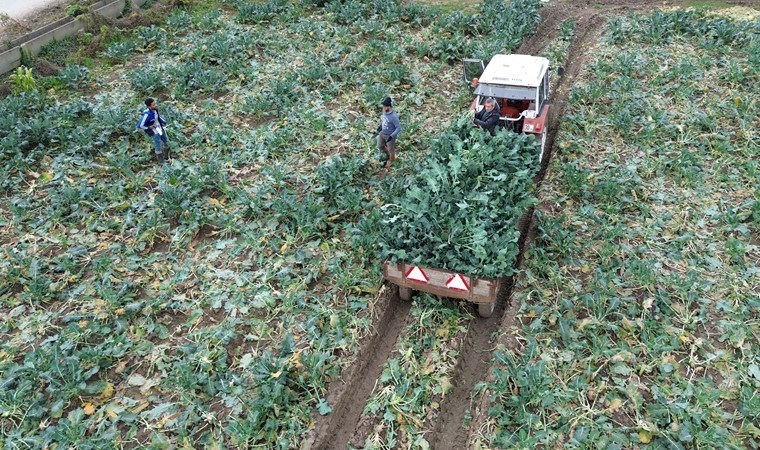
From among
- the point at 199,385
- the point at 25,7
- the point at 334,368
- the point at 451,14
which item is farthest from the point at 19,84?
the point at 451,14

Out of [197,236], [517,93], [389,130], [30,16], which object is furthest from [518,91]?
[30,16]

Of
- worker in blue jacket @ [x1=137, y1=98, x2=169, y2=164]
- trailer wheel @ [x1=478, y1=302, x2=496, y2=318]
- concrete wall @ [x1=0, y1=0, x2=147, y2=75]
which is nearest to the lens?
trailer wheel @ [x1=478, y1=302, x2=496, y2=318]

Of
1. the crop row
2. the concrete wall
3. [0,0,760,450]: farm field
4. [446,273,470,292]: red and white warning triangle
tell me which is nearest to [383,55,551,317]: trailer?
[446,273,470,292]: red and white warning triangle

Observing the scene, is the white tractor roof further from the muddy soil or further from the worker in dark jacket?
the muddy soil

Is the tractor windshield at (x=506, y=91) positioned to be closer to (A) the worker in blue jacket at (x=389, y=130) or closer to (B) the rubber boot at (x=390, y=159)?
(A) the worker in blue jacket at (x=389, y=130)

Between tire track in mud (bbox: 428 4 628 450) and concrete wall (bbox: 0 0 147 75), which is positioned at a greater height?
concrete wall (bbox: 0 0 147 75)
